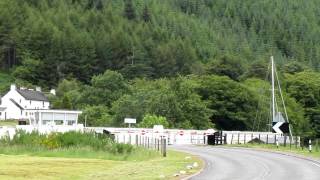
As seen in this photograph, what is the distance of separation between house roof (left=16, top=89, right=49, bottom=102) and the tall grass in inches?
3785

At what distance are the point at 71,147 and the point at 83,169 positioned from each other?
15.0 meters

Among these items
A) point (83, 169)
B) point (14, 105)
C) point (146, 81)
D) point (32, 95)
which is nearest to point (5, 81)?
point (32, 95)

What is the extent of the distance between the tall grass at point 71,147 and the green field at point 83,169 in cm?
534

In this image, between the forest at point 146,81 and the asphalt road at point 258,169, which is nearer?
the asphalt road at point 258,169

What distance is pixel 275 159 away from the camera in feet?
148

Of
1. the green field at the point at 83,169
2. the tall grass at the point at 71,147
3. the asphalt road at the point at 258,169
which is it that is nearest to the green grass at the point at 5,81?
the tall grass at the point at 71,147

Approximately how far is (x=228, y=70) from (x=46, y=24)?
69.2 m

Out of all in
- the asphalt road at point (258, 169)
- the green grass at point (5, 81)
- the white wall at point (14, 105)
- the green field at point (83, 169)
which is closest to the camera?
the green field at point (83, 169)

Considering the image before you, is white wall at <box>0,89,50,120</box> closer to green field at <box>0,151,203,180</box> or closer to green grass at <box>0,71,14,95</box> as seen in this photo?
green grass at <box>0,71,14,95</box>

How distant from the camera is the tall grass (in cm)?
4609

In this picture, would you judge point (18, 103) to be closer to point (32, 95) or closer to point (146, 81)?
point (32, 95)

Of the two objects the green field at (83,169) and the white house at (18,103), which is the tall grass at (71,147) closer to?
the green field at (83,169)

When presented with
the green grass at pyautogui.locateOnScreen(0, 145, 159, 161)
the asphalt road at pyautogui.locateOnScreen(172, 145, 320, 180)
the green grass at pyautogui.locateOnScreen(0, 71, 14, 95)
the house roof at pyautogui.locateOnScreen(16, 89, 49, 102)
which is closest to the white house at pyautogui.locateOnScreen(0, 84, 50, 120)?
the house roof at pyautogui.locateOnScreen(16, 89, 49, 102)

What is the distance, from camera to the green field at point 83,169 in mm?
30438
